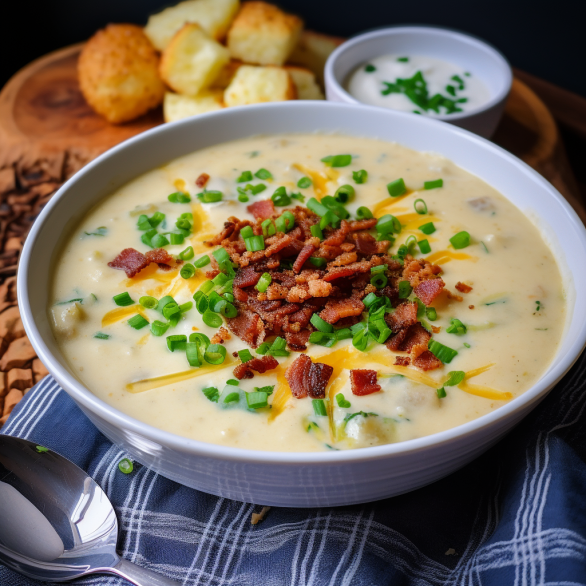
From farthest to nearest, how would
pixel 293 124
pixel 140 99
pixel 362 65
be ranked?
pixel 362 65 < pixel 140 99 < pixel 293 124

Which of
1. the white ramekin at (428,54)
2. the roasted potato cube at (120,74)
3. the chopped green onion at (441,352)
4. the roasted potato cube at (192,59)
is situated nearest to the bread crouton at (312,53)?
the white ramekin at (428,54)

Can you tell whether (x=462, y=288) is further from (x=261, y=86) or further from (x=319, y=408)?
(x=261, y=86)

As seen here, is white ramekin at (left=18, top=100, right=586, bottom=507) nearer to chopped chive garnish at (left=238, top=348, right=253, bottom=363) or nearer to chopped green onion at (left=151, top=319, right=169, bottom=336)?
chopped green onion at (left=151, top=319, right=169, bottom=336)

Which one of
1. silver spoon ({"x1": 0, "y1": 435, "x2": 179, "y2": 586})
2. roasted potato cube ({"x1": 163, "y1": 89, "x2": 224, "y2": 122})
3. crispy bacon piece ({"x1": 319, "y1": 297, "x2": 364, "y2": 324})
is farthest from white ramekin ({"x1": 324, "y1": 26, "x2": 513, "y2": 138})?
silver spoon ({"x1": 0, "y1": 435, "x2": 179, "y2": 586})

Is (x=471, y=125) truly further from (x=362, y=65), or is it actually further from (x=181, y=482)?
(x=181, y=482)

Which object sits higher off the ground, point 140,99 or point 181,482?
point 140,99

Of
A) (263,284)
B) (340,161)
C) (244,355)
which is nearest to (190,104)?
(340,161)

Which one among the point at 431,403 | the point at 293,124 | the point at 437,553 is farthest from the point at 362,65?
the point at 437,553
